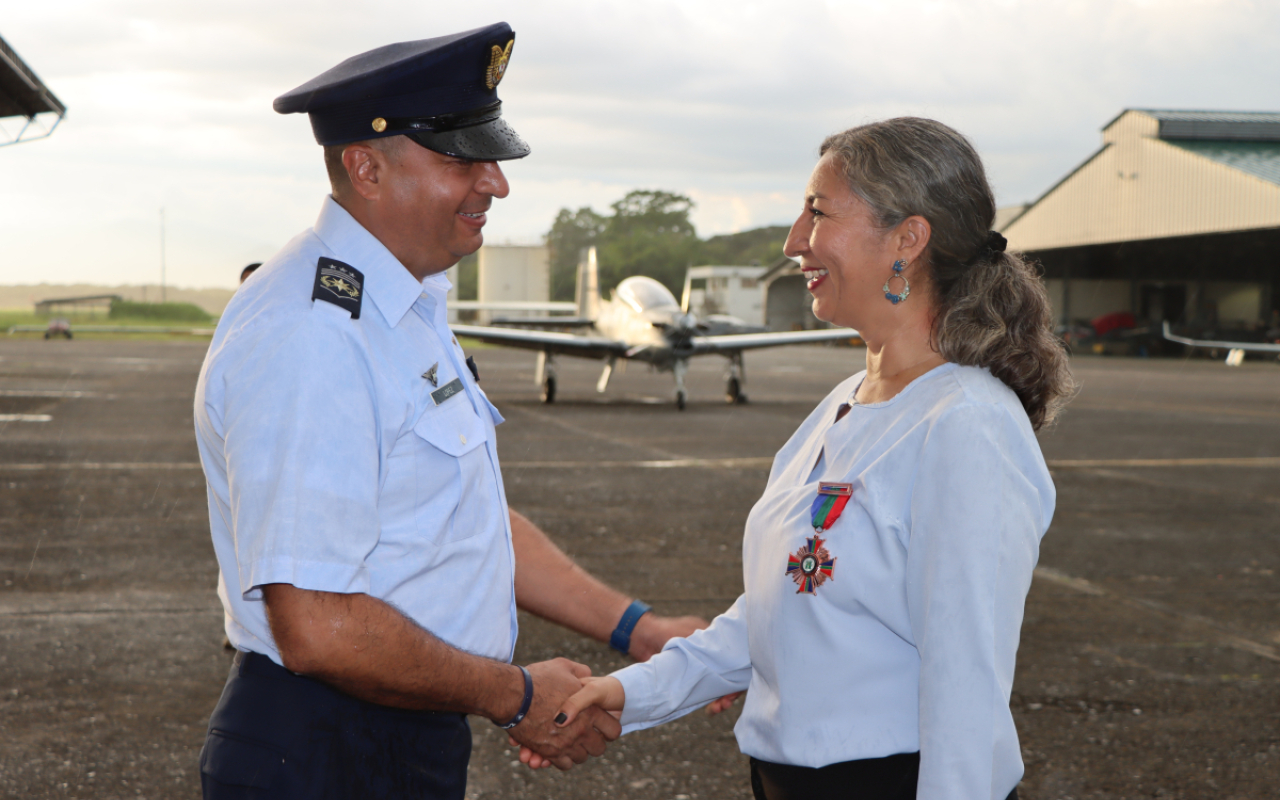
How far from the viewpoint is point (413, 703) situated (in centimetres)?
177

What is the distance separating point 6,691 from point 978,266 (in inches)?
173

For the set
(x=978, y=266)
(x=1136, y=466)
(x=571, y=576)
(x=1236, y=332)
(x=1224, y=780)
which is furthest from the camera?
(x=1236, y=332)

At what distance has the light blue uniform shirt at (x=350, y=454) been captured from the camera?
159cm

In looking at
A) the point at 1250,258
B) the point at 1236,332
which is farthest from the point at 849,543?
the point at 1250,258

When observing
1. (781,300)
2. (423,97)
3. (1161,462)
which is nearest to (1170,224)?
(781,300)

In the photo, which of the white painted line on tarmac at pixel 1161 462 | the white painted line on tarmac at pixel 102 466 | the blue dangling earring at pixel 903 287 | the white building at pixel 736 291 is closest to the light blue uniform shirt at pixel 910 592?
the blue dangling earring at pixel 903 287

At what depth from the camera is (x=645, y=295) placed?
77.5ft

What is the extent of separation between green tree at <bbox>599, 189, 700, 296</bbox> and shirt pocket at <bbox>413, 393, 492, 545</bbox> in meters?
78.3

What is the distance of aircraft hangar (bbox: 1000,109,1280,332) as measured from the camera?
39500 millimetres

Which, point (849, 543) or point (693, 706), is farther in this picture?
point (693, 706)

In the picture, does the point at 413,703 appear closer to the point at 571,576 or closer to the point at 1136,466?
the point at 571,576

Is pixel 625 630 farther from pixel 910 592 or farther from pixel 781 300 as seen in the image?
pixel 781 300

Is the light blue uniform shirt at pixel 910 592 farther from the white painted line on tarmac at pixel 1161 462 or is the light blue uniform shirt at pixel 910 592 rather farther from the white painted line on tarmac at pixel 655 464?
the white painted line on tarmac at pixel 1161 462

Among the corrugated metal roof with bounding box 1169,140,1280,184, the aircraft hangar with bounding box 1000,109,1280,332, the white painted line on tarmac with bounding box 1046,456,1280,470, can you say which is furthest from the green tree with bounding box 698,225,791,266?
the white painted line on tarmac with bounding box 1046,456,1280,470
